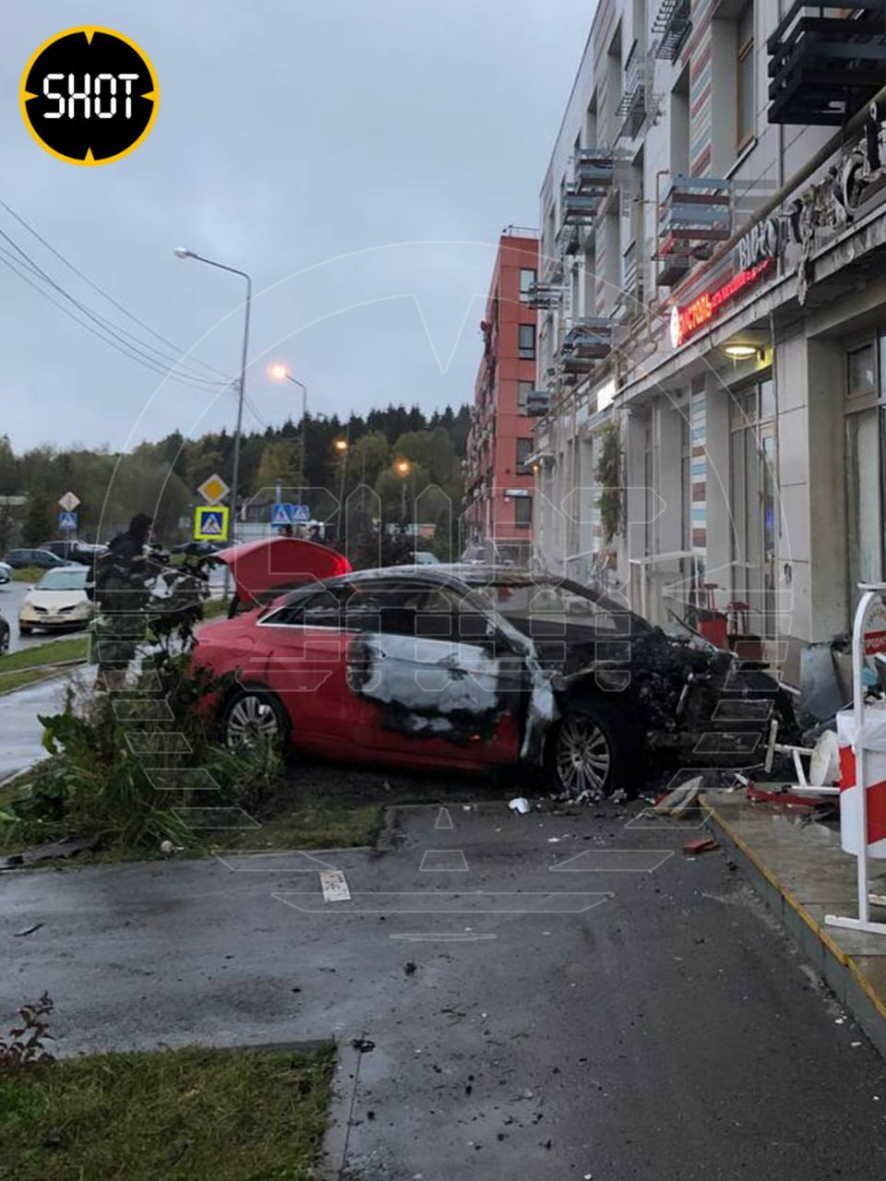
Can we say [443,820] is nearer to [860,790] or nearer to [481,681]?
[481,681]

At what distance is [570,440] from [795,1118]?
57.3 feet

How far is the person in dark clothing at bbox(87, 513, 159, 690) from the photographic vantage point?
269 inches

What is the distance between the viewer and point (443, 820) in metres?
6.31

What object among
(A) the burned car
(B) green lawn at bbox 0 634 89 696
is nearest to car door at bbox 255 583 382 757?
(A) the burned car

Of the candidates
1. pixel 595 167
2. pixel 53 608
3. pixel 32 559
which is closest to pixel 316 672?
pixel 595 167

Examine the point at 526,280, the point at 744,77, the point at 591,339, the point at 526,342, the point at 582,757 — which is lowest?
the point at 582,757

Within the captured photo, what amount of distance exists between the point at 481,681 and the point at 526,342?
1470cm

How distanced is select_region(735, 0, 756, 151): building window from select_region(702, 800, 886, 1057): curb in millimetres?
9045

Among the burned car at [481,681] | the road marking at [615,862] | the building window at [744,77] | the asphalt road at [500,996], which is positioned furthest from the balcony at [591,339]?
the road marking at [615,862]

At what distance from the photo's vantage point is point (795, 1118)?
2.79 m

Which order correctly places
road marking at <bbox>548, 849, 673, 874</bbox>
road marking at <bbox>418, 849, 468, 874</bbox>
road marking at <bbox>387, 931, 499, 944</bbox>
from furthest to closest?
road marking at <bbox>418, 849, 468, 874</bbox> < road marking at <bbox>548, 849, 673, 874</bbox> < road marking at <bbox>387, 931, 499, 944</bbox>

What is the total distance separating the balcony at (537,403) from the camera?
1927cm

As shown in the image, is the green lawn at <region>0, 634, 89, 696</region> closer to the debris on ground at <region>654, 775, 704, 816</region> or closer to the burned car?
the burned car

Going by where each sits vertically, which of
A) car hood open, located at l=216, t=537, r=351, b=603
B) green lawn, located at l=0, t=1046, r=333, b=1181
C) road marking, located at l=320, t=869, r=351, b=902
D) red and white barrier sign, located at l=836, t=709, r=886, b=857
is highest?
car hood open, located at l=216, t=537, r=351, b=603
